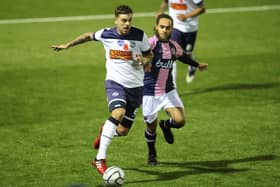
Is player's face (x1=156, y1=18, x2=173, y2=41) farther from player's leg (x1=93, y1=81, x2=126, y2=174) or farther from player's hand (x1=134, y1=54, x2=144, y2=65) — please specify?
player's leg (x1=93, y1=81, x2=126, y2=174)

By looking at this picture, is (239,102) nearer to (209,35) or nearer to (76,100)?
(76,100)

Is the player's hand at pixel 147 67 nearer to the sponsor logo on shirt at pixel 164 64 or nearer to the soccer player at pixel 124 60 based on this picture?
the soccer player at pixel 124 60

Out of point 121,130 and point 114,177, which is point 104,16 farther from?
point 114,177

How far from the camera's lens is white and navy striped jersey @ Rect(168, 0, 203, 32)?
58.6 ft

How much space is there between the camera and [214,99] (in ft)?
56.2

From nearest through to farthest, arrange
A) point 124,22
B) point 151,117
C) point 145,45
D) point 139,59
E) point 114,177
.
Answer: point 114,177, point 139,59, point 124,22, point 145,45, point 151,117

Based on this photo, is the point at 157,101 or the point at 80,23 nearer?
the point at 157,101

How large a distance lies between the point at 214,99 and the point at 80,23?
9.23 metres

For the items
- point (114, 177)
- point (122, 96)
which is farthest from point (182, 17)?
point (114, 177)

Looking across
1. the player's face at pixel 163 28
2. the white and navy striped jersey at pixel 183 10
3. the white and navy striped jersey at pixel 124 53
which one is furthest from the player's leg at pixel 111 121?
the white and navy striped jersey at pixel 183 10

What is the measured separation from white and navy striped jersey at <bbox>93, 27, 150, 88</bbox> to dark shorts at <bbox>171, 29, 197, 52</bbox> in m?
6.30

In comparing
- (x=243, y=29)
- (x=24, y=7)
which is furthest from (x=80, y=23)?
(x=243, y=29)

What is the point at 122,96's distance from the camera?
1134 cm

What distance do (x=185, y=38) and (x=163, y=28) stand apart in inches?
248
